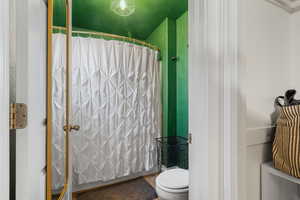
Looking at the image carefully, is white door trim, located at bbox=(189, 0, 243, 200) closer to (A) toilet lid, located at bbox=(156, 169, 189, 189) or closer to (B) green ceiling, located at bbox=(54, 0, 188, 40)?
(A) toilet lid, located at bbox=(156, 169, 189, 189)

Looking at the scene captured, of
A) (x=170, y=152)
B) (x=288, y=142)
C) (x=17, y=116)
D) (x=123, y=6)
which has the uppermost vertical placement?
(x=123, y=6)

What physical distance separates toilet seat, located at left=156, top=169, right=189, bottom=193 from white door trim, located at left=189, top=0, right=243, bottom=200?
2.04ft

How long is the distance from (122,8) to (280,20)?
1531 millimetres

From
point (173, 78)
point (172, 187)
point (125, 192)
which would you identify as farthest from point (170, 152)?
point (173, 78)

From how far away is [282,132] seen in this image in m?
0.78

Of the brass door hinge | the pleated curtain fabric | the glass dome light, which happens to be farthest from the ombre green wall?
the brass door hinge

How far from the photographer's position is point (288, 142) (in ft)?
2.40

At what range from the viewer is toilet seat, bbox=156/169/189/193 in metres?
1.27

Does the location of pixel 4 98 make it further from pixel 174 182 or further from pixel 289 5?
pixel 289 5

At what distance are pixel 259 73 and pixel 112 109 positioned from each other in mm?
1616

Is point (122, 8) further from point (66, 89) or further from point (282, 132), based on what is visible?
point (282, 132)

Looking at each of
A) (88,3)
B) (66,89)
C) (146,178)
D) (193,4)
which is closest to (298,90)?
(193,4)

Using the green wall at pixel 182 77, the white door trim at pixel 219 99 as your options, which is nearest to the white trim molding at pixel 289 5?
the white door trim at pixel 219 99

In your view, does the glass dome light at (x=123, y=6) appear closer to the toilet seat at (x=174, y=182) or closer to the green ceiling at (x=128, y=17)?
the green ceiling at (x=128, y=17)
